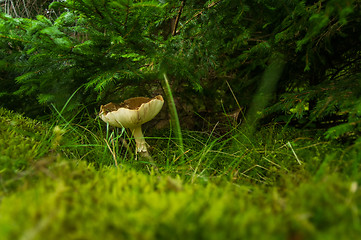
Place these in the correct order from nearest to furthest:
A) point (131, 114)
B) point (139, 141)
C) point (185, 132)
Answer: point (131, 114) → point (139, 141) → point (185, 132)

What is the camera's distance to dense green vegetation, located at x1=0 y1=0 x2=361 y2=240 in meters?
0.56

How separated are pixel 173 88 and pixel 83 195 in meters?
1.96

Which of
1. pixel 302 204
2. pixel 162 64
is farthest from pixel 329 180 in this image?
pixel 162 64

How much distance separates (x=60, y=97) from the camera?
6.82 ft

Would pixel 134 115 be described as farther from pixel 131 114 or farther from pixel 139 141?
pixel 139 141

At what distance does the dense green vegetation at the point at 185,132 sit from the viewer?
1.83 feet

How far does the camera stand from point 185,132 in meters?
2.57

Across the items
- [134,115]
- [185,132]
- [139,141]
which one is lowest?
[185,132]

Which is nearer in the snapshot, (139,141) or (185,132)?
(139,141)

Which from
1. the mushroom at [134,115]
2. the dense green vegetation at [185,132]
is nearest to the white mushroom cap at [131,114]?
the mushroom at [134,115]

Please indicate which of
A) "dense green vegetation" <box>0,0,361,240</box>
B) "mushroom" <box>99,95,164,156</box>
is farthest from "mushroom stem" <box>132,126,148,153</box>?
"dense green vegetation" <box>0,0,361,240</box>

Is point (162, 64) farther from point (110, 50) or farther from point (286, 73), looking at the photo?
point (286, 73)

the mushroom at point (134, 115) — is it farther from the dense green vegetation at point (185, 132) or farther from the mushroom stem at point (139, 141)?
the dense green vegetation at point (185, 132)

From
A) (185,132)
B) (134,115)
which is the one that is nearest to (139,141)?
(134,115)
